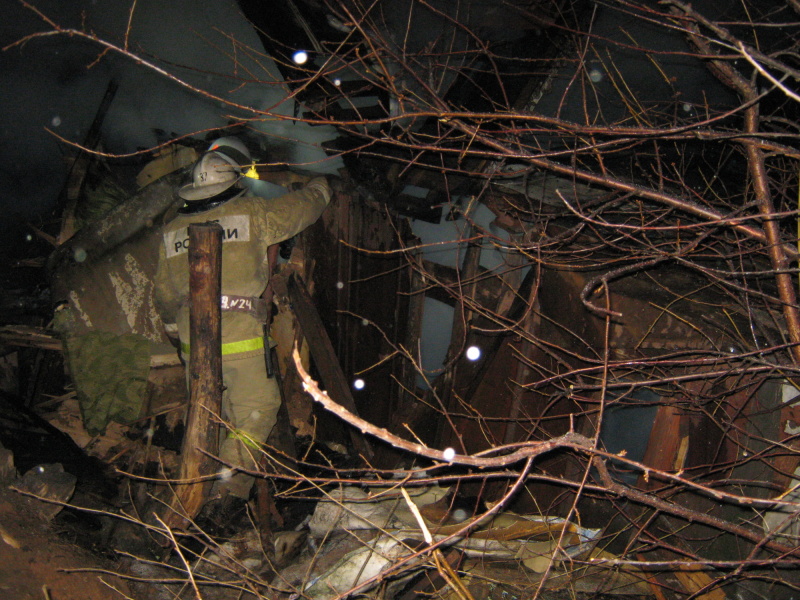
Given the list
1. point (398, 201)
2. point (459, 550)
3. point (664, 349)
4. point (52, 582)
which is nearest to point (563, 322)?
point (664, 349)

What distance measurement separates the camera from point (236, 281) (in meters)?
3.47

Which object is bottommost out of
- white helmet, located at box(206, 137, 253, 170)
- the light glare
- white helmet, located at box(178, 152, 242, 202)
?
the light glare

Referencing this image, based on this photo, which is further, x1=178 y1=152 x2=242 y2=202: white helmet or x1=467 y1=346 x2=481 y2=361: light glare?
x1=467 y1=346 x2=481 y2=361: light glare

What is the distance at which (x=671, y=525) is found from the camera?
8.77ft

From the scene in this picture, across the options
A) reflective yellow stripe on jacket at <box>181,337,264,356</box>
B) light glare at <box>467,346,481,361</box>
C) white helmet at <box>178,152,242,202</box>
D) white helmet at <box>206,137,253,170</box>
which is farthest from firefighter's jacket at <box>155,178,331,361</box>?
light glare at <box>467,346,481,361</box>

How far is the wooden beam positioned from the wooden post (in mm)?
1427

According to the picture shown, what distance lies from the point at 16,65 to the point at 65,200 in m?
2.60

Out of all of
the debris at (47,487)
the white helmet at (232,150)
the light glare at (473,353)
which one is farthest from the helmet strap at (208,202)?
the light glare at (473,353)

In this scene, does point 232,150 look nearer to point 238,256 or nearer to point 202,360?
point 238,256

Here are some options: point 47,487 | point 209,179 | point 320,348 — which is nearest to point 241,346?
point 320,348

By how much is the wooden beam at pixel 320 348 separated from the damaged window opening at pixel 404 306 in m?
0.04

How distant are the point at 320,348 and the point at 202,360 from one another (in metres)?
1.54

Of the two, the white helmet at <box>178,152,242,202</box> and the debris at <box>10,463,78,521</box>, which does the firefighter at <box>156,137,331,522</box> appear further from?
the debris at <box>10,463,78,521</box>

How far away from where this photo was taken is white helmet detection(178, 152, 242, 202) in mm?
3447
